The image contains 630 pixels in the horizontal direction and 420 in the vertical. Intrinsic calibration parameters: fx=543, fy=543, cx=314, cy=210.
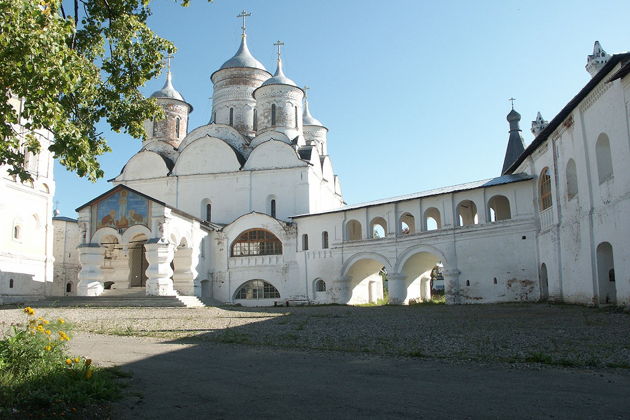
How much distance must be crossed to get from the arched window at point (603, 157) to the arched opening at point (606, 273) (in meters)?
1.88

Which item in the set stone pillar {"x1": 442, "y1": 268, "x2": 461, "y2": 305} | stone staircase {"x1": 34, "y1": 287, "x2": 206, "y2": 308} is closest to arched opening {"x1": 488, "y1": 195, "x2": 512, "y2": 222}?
stone pillar {"x1": 442, "y1": 268, "x2": 461, "y2": 305}

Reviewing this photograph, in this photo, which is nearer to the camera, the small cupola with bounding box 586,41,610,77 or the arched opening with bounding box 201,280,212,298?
the small cupola with bounding box 586,41,610,77

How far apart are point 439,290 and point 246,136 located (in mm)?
18917

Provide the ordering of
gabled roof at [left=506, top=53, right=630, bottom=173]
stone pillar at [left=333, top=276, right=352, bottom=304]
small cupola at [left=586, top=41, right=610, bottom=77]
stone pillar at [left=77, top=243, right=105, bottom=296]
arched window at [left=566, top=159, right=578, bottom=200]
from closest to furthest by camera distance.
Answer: gabled roof at [left=506, top=53, right=630, bottom=173]
arched window at [left=566, top=159, right=578, bottom=200]
small cupola at [left=586, top=41, right=610, bottom=77]
stone pillar at [left=77, top=243, right=105, bottom=296]
stone pillar at [left=333, top=276, right=352, bottom=304]

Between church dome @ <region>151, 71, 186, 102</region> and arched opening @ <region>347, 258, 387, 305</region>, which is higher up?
church dome @ <region>151, 71, 186, 102</region>

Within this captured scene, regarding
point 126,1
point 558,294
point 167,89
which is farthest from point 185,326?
point 167,89

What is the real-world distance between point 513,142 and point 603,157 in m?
14.2

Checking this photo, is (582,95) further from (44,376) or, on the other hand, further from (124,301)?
(124,301)

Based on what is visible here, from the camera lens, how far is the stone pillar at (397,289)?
76.4 ft

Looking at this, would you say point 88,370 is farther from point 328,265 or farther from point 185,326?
point 328,265

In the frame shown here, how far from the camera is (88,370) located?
508 cm

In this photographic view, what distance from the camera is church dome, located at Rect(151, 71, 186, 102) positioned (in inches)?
1307

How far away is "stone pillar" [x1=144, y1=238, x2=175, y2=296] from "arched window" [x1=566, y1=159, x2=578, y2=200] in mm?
15485

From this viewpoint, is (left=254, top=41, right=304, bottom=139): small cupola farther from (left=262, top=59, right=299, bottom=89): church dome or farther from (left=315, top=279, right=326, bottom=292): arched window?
(left=315, top=279, right=326, bottom=292): arched window
